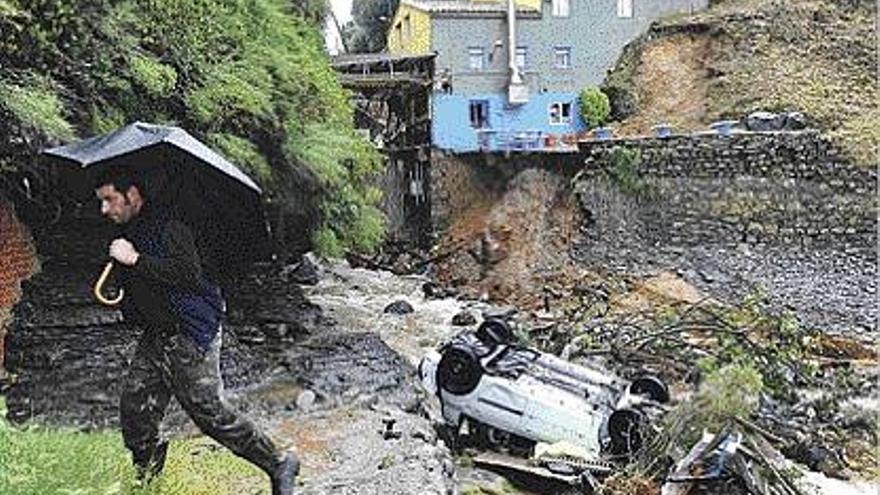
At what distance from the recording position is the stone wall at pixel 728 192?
26.6 metres

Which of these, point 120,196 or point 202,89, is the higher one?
point 202,89

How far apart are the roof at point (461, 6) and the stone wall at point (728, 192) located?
8.19 metres

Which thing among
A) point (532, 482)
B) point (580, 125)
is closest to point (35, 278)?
point (532, 482)

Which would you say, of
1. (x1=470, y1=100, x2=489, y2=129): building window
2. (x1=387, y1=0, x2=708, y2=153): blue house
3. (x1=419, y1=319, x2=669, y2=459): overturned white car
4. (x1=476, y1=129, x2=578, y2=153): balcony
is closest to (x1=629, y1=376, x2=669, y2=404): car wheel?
(x1=419, y1=319, x2=669, y2=459): overturned white car

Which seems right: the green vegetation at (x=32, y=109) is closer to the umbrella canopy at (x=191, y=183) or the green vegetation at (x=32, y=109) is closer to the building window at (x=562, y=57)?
the umbrella canopy at (x=191, y=183)

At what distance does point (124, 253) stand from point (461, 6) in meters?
30.1

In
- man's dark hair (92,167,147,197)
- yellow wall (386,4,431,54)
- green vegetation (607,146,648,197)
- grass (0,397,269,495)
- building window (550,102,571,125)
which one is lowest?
green vegetation (607,146,648,197)

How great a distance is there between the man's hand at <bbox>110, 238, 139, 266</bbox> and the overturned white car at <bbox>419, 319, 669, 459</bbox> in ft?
23.2

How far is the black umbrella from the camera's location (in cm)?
523

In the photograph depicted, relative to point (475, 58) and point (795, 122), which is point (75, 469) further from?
point (475, 58)

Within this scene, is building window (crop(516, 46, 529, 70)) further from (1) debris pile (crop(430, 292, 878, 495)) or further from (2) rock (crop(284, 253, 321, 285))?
(1) debris pile (crop(430, 292, 878, 495))

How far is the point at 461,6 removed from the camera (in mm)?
33781

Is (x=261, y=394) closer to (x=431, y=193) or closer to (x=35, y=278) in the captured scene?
(x=35, y=278)

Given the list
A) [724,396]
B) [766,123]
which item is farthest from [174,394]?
[766,123]
